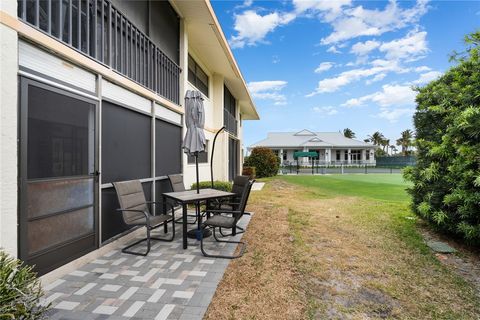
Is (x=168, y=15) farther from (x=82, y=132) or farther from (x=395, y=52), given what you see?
(x=395, y=52)

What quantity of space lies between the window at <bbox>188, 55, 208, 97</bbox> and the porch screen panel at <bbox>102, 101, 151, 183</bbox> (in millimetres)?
4580

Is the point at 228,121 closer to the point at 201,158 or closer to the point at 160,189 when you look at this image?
the point at 201,158

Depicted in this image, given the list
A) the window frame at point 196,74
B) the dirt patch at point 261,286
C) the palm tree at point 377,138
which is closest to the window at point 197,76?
the window frame at point 196,74

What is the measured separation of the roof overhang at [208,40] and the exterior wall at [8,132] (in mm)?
5187

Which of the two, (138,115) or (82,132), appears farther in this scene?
(138,115)

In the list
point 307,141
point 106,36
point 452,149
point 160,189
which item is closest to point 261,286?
point 160,189

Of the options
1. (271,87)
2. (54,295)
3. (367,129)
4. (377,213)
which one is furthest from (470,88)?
(367,129)

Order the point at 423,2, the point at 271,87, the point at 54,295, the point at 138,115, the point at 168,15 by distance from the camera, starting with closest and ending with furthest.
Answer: the point at 54,295 < the point at 138,115 < the point at 168,15 < the point at 423,2 < the point at 271,87

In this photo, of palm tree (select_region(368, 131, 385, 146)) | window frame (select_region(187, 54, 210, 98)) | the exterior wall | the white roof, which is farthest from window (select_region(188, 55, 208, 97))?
palm tree (select_region(368, 131, 385, 146))

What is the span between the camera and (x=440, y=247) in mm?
4766

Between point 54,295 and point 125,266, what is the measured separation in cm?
92

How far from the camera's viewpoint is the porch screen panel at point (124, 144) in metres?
4.39

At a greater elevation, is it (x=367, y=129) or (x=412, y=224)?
(x=367, y=129)

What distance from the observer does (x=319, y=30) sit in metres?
18.2
